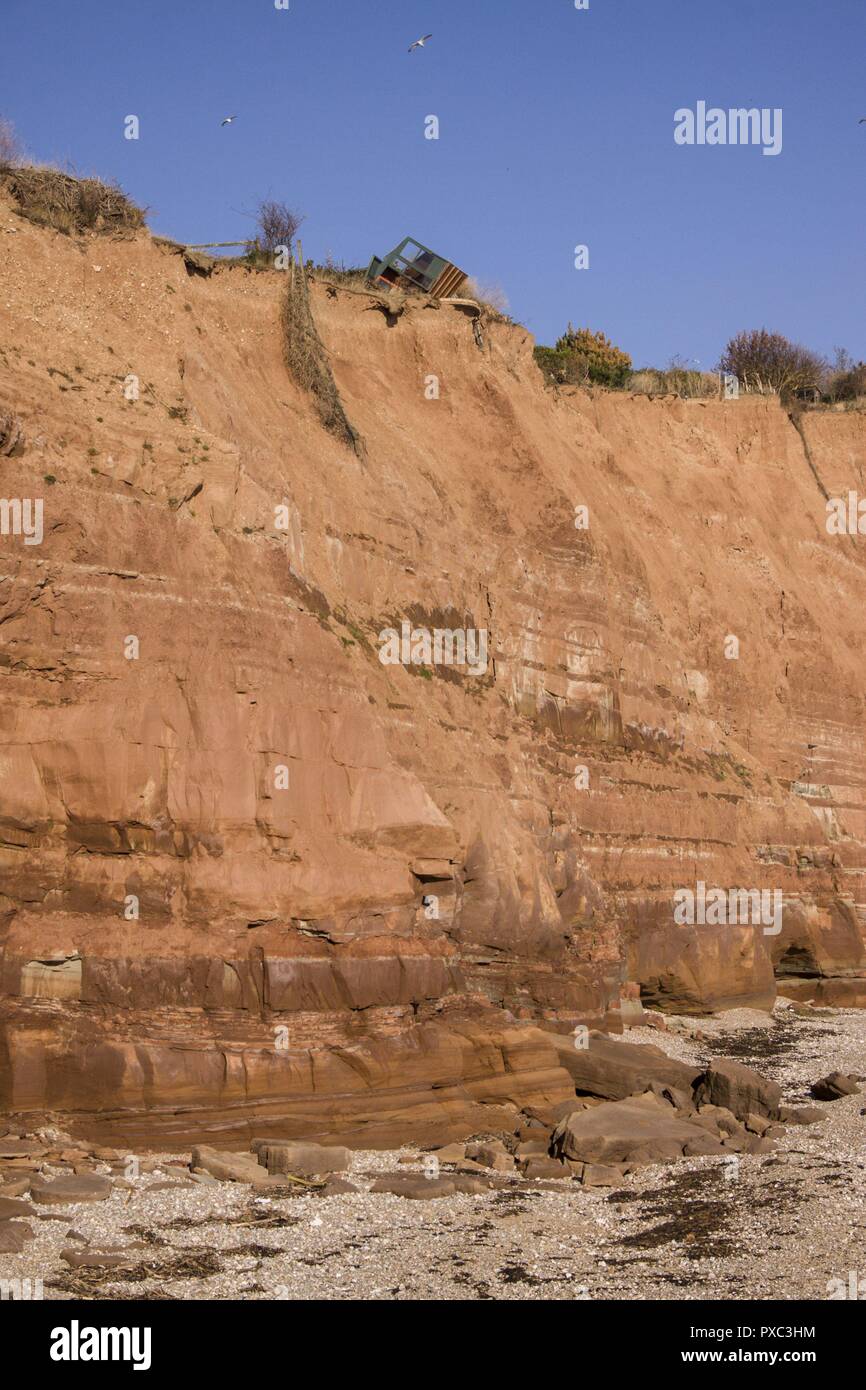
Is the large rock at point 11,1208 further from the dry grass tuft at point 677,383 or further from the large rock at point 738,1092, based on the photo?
the dry grass tuft at point 677,383

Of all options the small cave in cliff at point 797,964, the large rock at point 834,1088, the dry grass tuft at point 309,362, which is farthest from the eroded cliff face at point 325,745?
the large rock at point 834,1088

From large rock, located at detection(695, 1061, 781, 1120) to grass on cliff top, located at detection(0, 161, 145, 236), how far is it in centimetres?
1526

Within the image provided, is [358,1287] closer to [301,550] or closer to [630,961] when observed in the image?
[301,550]

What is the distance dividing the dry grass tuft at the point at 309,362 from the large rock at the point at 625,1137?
12.8m

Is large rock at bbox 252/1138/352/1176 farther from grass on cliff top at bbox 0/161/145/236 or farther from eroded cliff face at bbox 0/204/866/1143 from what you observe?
grass on cliff top at bbox 0/161/145/236

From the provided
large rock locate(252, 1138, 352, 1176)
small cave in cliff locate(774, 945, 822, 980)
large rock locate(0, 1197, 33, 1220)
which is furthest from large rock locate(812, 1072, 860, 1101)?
large rock locate(0, 1197, 33, 1220)

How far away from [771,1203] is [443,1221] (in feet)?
11.4

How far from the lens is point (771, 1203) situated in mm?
16016

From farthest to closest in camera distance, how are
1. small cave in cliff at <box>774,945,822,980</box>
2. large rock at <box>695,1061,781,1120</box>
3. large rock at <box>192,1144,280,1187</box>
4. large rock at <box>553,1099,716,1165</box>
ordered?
small cave in cliff at <box>774,945,822,980</box> < large rock at <box>695,1061,781,1120</box> < large rock at <box>553,1099,716,1165</box> < large rock at <box>192,1144,280,1187</box>

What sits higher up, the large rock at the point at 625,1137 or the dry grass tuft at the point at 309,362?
the dry grass tuft at the point at 309,362

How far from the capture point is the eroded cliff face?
56.2ft

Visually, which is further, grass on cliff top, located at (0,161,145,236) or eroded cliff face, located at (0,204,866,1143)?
grass on cliff top, located at (0,161,145,236)

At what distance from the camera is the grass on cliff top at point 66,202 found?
2298 cm
